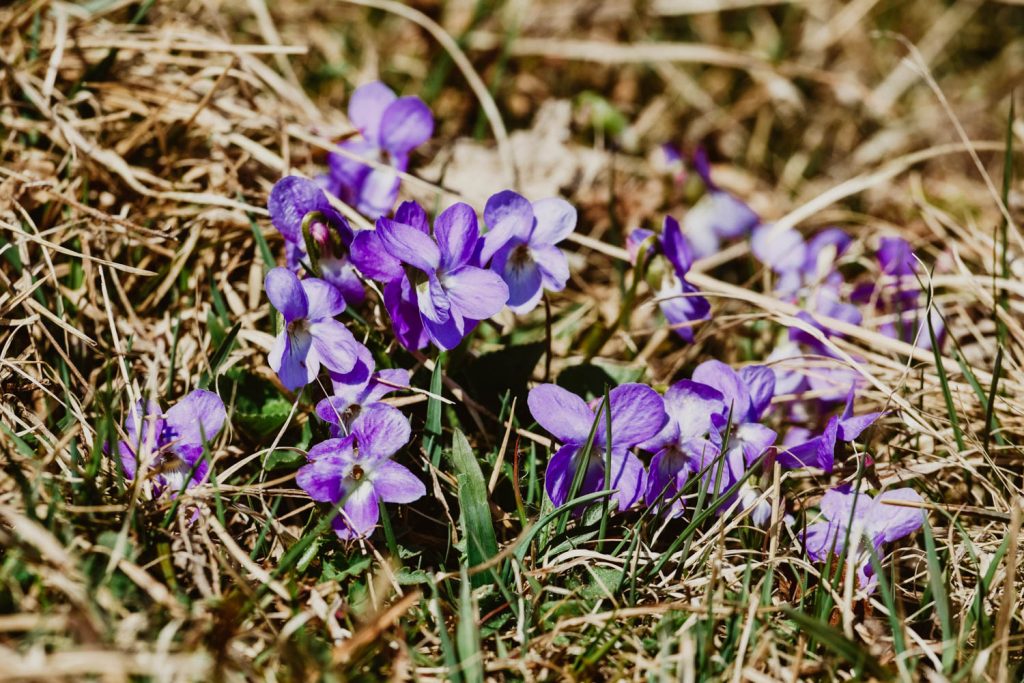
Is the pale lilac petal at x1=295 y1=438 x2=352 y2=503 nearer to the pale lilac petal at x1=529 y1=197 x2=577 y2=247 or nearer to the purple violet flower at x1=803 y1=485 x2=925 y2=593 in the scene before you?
the pale lilac petal at x1=529 y1=197 x2=577 y2=247

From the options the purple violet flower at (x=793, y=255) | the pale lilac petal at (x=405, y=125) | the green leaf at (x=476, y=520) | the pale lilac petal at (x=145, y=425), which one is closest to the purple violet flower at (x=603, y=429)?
the green leaf at (x=476, y=520)

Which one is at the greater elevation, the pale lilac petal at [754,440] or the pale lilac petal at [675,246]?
the pale lilac petal at [675,246]

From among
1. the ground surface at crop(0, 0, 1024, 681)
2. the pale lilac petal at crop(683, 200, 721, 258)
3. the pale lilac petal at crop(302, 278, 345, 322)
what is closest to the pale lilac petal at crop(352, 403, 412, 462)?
the ground surface at crop(0, 0, 1024, 681)

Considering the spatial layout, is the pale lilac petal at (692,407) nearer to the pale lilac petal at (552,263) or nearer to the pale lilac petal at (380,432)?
the pale lilac petal at (552,263)

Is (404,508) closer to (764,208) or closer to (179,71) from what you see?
(179,71)

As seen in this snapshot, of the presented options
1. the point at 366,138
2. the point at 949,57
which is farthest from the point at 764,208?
the point at 366,138

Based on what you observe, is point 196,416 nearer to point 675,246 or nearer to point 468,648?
point 468,648

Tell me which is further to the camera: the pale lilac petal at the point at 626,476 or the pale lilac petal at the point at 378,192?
the pale lilac petal at the point at 378,192
